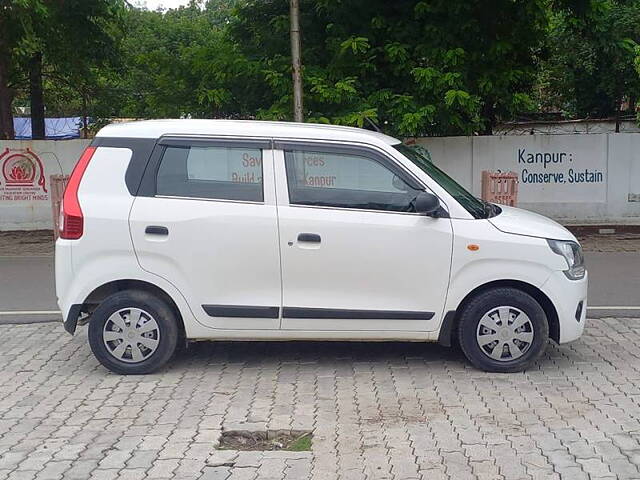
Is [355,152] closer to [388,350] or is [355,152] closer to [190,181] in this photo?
[190,181]

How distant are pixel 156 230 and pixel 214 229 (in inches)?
17.2

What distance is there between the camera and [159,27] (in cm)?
3177

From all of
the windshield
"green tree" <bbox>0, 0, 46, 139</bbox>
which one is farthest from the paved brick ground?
"green tree" <bbox>0, 0, 46, 139</bbox>

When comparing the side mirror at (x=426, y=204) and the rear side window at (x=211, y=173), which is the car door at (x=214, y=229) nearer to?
the rear side window at (x=211, y=173)

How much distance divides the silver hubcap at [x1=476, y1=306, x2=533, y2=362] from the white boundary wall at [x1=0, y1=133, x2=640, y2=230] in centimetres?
880

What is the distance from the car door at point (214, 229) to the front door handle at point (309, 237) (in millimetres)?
185

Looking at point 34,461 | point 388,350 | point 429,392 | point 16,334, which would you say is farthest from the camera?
point 16,334

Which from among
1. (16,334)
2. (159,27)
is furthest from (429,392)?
(159,27)

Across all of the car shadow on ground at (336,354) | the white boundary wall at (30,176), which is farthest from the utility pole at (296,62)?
the car shadow on ground at (336,354)

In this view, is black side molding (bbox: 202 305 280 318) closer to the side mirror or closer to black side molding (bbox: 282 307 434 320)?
black side molding (bbox: 282 307 434 320)

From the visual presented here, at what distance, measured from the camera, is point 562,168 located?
1443 centimetres

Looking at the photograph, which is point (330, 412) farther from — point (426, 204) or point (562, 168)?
point (562, 168)

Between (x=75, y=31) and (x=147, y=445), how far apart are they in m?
11.0

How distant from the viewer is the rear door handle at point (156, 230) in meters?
5.77
